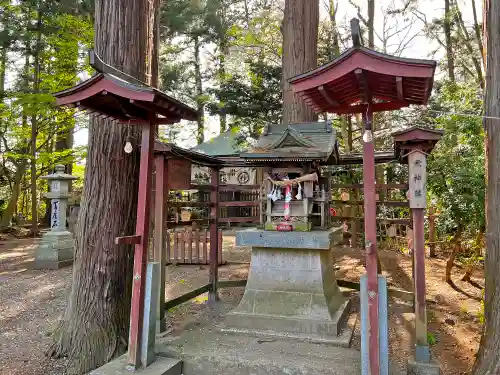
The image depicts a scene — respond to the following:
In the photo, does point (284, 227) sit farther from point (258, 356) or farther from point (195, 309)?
point (195, 309)

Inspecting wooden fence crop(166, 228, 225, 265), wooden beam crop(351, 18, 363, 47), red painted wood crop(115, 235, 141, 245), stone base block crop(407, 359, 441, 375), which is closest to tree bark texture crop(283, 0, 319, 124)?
wooden beam crop(351, 18, 363, 47)

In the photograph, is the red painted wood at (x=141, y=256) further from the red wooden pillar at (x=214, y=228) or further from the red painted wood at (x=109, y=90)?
the red wooden pillar at (x=214, y=228)

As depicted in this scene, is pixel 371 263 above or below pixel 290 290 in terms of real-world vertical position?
above

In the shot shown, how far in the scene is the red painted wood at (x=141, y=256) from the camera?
3951mm

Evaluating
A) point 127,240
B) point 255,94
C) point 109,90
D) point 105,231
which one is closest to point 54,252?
point 105,231

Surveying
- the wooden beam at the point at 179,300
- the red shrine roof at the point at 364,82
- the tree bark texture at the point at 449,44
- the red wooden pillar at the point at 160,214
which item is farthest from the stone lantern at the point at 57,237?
the tree bark texture at the point at 449,44

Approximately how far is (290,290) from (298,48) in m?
5.50

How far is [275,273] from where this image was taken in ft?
17.8

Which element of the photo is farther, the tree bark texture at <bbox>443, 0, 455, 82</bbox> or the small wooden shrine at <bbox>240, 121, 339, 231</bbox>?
the tree bark texture at <bbox>443, 0, 455, 82</bbox>

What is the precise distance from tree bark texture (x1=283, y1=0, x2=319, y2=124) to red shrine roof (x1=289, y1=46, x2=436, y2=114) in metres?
3.92

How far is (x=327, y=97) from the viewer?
155 inches

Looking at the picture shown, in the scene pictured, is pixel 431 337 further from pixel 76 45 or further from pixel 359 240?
pixel 76 45

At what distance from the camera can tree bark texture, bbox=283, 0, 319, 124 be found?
26.8ft

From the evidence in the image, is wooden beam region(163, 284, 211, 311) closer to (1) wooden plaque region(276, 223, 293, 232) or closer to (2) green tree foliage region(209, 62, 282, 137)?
(1) wooden plaque region(276, 223, 293, 232)
